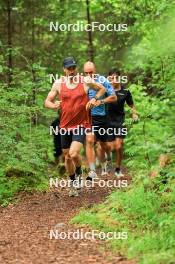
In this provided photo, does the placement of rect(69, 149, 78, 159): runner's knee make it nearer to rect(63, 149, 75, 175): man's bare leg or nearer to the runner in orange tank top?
the runner in orange tank top

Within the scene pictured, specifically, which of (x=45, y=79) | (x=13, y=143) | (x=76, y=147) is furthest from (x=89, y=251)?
(x=45, y=79)

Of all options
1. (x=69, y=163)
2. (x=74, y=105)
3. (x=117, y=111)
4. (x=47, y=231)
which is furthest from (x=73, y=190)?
(x=117, y=111)

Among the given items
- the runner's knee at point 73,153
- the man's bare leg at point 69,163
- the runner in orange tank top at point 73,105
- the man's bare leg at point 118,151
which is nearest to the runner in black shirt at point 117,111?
the man's bare leg at point 118,151

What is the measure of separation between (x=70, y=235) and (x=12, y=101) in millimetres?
5855

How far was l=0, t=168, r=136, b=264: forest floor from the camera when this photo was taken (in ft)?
21.2

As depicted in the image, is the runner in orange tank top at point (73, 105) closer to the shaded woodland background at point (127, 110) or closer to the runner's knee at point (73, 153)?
the runner's knee at point (73, 153)

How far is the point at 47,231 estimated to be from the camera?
25.7 ft

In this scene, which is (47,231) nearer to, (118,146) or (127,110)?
(118,146)

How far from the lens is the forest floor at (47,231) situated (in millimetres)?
6473

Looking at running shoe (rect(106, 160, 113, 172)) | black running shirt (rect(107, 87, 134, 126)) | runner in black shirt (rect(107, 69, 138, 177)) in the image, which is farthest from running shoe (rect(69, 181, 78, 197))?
running shoe (rect(106, 160, 113, 172))

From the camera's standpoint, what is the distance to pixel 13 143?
38.2ft

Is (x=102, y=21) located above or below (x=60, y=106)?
above

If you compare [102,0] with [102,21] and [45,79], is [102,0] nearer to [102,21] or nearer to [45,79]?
[102,21]

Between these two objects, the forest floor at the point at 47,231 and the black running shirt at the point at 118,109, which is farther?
the black running shirt at the point at 118,109
